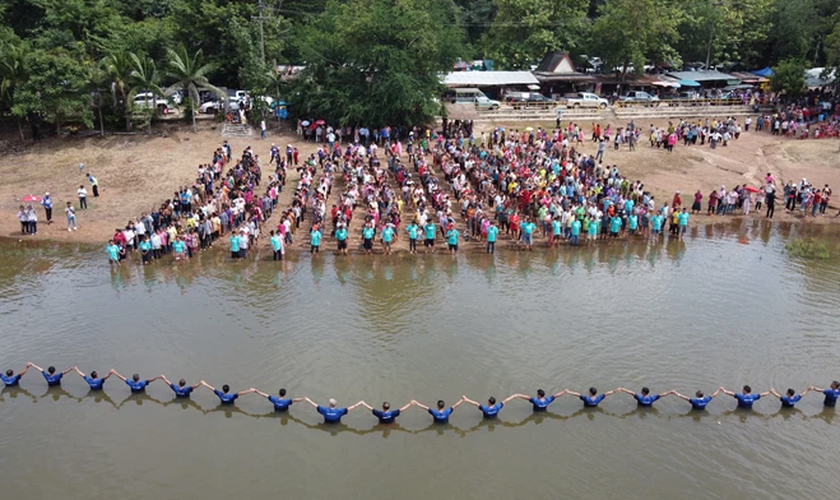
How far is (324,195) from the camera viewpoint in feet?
90.7

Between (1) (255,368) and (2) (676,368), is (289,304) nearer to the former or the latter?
(1) (255,368)

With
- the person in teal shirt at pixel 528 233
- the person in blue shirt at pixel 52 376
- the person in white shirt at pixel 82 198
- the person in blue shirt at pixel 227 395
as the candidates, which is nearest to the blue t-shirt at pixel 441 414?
the person in blue shirt at pixel 227 395

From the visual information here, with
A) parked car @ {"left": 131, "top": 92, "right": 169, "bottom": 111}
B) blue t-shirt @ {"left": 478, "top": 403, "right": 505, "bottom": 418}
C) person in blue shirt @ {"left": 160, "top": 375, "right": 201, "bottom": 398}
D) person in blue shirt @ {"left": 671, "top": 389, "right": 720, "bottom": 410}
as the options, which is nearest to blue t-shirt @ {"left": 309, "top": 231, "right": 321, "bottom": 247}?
person in blue shirt @ {"left": 160, "top": 375, "right": 201, "bottom": 398}

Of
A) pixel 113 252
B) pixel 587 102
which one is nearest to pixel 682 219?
pixel 113 252

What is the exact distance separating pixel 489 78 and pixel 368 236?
2646cm

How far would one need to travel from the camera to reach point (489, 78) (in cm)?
4759

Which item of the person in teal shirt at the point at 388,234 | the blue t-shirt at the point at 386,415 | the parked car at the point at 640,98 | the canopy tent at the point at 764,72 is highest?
the canopy tent at the point at 764,72

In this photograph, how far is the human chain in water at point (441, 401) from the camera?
1520 cm

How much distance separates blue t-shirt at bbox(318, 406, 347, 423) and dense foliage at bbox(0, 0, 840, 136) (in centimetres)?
2367

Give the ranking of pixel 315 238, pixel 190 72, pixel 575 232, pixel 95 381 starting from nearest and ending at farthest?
pixel 95 381, pixel 315 238, pixel 575 232, pixel 190 72

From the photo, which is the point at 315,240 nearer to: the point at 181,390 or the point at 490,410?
the point at 181,390

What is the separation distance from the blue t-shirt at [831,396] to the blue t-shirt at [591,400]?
4.87 m

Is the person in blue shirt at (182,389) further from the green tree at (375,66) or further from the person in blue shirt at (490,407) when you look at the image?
the green tree at (375,66)

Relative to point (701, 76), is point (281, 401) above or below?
below
